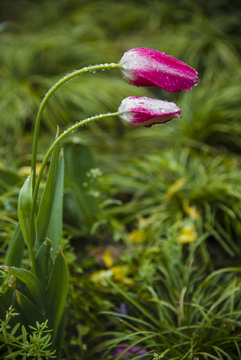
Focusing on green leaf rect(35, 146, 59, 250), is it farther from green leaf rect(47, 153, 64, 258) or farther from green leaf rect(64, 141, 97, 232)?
green leaf rect(64, 141, 97, 232)

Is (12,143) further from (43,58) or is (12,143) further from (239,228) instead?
(239,228)

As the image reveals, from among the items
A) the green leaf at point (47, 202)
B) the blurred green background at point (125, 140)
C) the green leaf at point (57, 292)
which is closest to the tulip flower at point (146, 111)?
the green leaf at point (47, 202)

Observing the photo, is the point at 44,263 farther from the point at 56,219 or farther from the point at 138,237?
the point at 138,237

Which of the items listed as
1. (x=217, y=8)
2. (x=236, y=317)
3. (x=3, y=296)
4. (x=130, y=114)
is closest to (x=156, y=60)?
(x=130, y=114)

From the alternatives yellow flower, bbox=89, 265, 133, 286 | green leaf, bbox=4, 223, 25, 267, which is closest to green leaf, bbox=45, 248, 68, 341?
green leaf, bbox=4, 223, 25, 267

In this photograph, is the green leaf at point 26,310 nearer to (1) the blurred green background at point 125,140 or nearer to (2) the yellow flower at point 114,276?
(1) the blurred green background at point 125,140
